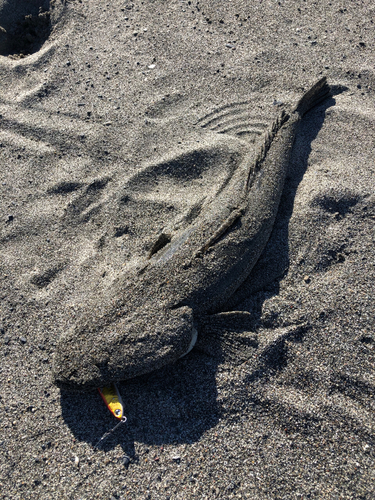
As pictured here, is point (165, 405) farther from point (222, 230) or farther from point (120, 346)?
point (222, 230)

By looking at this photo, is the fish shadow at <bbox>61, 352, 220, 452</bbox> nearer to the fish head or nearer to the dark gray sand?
the dark gray sand

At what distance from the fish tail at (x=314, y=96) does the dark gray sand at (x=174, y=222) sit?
0.65 ft

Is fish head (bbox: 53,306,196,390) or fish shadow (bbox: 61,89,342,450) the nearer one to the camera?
fish head (bbox: 53,306,196,390)

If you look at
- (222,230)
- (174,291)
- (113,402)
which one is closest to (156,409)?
(113,402)

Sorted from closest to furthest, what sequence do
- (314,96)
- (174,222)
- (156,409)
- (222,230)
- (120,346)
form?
(120,346) → (156,409) → (222,230) → (174,222) → (314,96)

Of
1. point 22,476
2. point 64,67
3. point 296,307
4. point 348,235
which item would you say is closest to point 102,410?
point 22,476

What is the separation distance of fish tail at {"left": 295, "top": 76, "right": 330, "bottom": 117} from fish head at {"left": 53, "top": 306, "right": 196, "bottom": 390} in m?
3.83

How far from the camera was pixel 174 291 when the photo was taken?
381cm

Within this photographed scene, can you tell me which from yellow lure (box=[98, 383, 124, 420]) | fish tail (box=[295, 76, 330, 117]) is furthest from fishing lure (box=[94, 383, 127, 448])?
fish tail (box=[295, 76, 330, 117])

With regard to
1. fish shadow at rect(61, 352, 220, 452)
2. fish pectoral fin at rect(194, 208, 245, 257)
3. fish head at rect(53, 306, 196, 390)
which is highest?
fish pectoral fin at rect(194, 208, 245, 257)

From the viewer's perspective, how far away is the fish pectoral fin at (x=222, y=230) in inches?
157

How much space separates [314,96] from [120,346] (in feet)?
16.0

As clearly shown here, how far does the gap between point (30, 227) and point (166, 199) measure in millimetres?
1938

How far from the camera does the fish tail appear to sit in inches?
217
